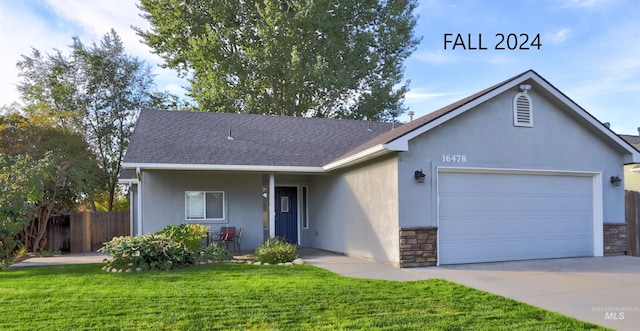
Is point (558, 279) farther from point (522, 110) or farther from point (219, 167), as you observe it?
point (219, 167)

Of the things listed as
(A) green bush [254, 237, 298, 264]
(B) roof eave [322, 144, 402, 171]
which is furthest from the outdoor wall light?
(A) green bush [254, 237, 298, 264]

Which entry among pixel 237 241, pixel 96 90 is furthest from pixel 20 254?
pixel 96 90

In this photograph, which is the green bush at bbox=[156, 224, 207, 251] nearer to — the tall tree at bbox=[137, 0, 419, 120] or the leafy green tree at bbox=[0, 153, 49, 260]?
the leafy green tree at bbox=[0, 153, 49, 260]

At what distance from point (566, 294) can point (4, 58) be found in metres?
26.4

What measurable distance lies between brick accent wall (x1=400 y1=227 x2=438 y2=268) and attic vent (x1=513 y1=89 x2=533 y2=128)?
330 centimetres

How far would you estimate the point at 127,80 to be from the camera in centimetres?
2572

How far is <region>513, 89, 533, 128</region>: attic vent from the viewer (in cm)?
1084

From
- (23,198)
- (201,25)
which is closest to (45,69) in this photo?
(201,25)

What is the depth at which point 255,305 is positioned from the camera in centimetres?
630

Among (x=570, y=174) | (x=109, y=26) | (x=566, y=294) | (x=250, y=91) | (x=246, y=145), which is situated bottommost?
(x=566, y=294)

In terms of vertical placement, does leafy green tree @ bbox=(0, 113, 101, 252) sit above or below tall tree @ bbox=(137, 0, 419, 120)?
below

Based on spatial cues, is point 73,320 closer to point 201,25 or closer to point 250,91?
point 250,91

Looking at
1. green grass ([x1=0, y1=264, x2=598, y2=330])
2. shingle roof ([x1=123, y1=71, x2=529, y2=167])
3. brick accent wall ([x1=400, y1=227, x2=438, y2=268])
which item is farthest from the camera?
shingle roof ([x1=123, y1=71, x2=529, y2=167])

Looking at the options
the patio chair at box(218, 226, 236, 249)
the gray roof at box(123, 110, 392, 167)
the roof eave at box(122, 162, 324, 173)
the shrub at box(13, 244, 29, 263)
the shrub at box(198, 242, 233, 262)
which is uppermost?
the gray roof at box(123, 110, 392, 167)
